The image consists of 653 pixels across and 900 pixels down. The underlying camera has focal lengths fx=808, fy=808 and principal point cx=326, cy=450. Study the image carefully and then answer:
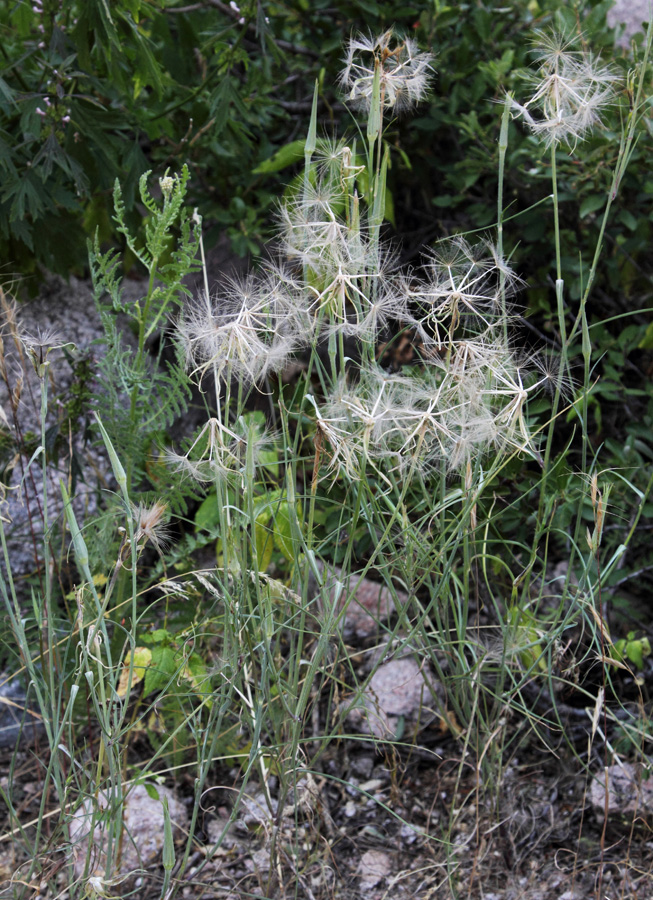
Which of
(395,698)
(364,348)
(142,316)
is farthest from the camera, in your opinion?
(395,698)

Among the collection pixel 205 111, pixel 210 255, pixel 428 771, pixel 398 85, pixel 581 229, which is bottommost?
pixel 428 771

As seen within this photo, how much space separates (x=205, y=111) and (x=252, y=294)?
106 cm

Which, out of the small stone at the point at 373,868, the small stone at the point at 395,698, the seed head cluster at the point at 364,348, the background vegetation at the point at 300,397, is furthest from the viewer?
the small stone at the point at 395,698

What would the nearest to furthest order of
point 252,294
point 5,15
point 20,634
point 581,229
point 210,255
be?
point 20,634, point 252,294, point 5,15, point 581,229, point 210,255

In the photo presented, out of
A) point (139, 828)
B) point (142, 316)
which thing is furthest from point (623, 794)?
point (142, 316)

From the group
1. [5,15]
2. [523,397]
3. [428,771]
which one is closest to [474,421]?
[523,397]

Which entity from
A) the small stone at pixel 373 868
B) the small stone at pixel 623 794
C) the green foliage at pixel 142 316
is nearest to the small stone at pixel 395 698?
the small stone at pixel 373 868

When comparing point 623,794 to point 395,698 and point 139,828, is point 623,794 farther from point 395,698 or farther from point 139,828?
point 139,828

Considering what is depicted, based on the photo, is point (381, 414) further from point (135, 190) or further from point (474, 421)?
point (135, 190)

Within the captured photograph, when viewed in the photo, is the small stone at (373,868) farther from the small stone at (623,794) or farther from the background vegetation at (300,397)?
the small stone at (623,794)

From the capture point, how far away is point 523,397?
1183 millimetres

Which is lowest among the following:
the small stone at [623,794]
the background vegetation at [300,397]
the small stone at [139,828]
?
the small stone at [623,794]

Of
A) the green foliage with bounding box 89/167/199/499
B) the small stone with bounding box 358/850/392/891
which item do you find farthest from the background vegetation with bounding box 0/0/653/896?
the small stone with bounding box 358/850/392/891

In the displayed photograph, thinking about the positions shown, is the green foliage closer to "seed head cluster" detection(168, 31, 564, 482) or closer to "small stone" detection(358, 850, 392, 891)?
"seed head cluster" detection(168, 31, 564, 482)
